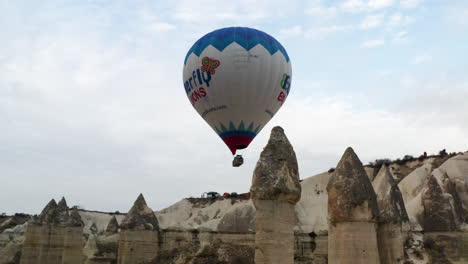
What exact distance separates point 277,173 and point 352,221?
79.5 inches

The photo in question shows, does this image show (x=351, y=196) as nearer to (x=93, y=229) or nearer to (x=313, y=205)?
(x=313, y=205)

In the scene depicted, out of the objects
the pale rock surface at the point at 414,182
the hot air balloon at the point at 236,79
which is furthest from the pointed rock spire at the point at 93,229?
the hot air balloon at the point at 236,79

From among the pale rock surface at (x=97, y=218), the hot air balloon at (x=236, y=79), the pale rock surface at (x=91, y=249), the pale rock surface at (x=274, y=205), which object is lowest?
the pale rock surface at (x=91, y=249)

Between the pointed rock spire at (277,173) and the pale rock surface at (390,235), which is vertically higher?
the pointed rock spire at (277,173)

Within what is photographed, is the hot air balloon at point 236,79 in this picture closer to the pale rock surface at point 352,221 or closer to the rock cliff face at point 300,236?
the rock cliff face at point 300,236

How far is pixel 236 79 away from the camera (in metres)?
16.1

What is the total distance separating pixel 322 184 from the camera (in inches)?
1805

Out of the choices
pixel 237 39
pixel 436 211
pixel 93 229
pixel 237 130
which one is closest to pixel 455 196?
pixel 436 211

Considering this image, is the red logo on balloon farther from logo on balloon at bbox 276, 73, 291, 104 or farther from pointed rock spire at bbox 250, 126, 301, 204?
pointed rock spire at bbox 250, 126, 301, 204

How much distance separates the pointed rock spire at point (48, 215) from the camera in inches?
700

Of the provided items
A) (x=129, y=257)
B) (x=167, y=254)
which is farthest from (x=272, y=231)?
(x=167, y=254)

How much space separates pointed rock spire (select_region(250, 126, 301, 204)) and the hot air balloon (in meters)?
8.03

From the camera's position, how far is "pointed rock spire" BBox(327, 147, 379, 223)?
28.8ft

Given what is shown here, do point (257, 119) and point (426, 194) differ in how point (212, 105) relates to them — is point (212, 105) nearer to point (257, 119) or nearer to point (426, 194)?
point (257, 119)
